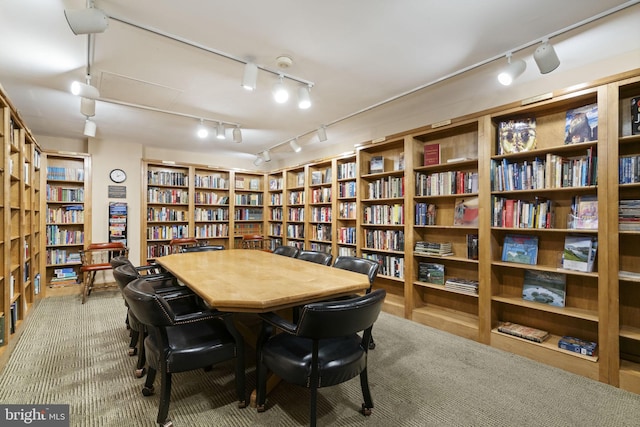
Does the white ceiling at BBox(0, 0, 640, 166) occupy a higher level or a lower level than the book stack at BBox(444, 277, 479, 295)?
higher

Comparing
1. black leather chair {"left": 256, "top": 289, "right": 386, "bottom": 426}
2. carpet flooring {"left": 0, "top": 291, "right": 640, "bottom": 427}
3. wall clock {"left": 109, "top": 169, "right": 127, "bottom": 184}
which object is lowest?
carpet flooring {"left": 0, "top": 291, "right": 640, "bottom": 427}

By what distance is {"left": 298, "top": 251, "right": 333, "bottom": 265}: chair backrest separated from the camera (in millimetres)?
3090

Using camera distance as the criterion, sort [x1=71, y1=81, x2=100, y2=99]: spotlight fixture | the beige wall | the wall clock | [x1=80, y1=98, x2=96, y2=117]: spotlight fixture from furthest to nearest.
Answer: the wall clock
[x1=80, y1=98, x2=96, y2=117]: spotlight fixture
the beige wall
[x1=71, y1=81, x2=100, y2=99]: spotlight fixture

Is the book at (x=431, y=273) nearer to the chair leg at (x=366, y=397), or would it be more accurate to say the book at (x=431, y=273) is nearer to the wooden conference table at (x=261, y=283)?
A: the wooden conference table at (x=261, y=283)

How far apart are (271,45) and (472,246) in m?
2.70

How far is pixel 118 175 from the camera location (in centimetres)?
497

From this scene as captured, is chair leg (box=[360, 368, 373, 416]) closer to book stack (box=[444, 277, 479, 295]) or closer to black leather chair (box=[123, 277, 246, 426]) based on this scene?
black leather chair (box=[123, 277, 246, 426])

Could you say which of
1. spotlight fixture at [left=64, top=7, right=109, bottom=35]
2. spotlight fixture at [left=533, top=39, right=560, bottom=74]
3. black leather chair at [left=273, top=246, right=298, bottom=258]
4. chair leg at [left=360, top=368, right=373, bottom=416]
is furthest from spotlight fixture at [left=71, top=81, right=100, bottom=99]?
spotlight fixture at [left=533, top=39, right=560, bottom=74]

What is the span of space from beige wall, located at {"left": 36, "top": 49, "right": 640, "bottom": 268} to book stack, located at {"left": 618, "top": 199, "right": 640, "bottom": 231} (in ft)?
3.47

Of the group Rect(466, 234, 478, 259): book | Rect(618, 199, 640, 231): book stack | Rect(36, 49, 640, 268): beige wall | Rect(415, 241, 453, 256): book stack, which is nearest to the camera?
Rect(618, 199, 640, 231): book stack

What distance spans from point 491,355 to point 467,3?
276 centimetres

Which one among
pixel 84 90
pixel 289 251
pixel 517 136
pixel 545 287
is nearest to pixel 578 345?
pixel 545 287

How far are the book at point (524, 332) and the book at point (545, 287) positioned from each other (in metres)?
0.28

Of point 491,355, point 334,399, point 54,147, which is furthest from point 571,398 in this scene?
point 54,147
